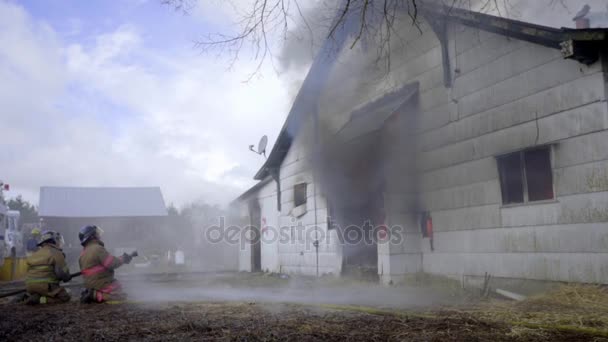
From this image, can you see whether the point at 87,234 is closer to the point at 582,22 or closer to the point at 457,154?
the point at 457,154

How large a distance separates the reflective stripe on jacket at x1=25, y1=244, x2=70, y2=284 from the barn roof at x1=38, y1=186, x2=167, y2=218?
29.7 meters

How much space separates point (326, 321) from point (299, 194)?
9446 mm

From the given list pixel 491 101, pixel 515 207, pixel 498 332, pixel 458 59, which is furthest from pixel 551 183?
pixel 498 332

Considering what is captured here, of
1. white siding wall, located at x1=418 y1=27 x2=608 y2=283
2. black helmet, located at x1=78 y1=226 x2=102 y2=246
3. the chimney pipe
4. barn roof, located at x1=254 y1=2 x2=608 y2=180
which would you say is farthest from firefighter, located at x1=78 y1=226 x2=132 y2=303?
the chimney pipe

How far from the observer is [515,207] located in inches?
314

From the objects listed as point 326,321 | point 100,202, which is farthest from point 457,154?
point 100,202

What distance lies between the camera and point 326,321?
17.5 feet

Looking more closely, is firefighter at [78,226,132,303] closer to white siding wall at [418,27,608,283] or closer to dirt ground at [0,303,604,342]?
dirt ground at [0,303,604,342]

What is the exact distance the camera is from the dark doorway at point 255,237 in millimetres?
18375

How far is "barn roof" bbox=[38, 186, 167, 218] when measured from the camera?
3591cm

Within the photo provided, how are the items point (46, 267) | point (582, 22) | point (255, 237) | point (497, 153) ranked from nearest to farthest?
point (46, 267) → point (497, 153) → point (582, 22) → point (255, 237)

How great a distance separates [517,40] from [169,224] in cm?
3371

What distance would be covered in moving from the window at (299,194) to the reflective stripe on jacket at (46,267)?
7.35m

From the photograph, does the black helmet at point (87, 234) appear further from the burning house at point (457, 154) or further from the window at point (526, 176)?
the window at point (526, 176)
